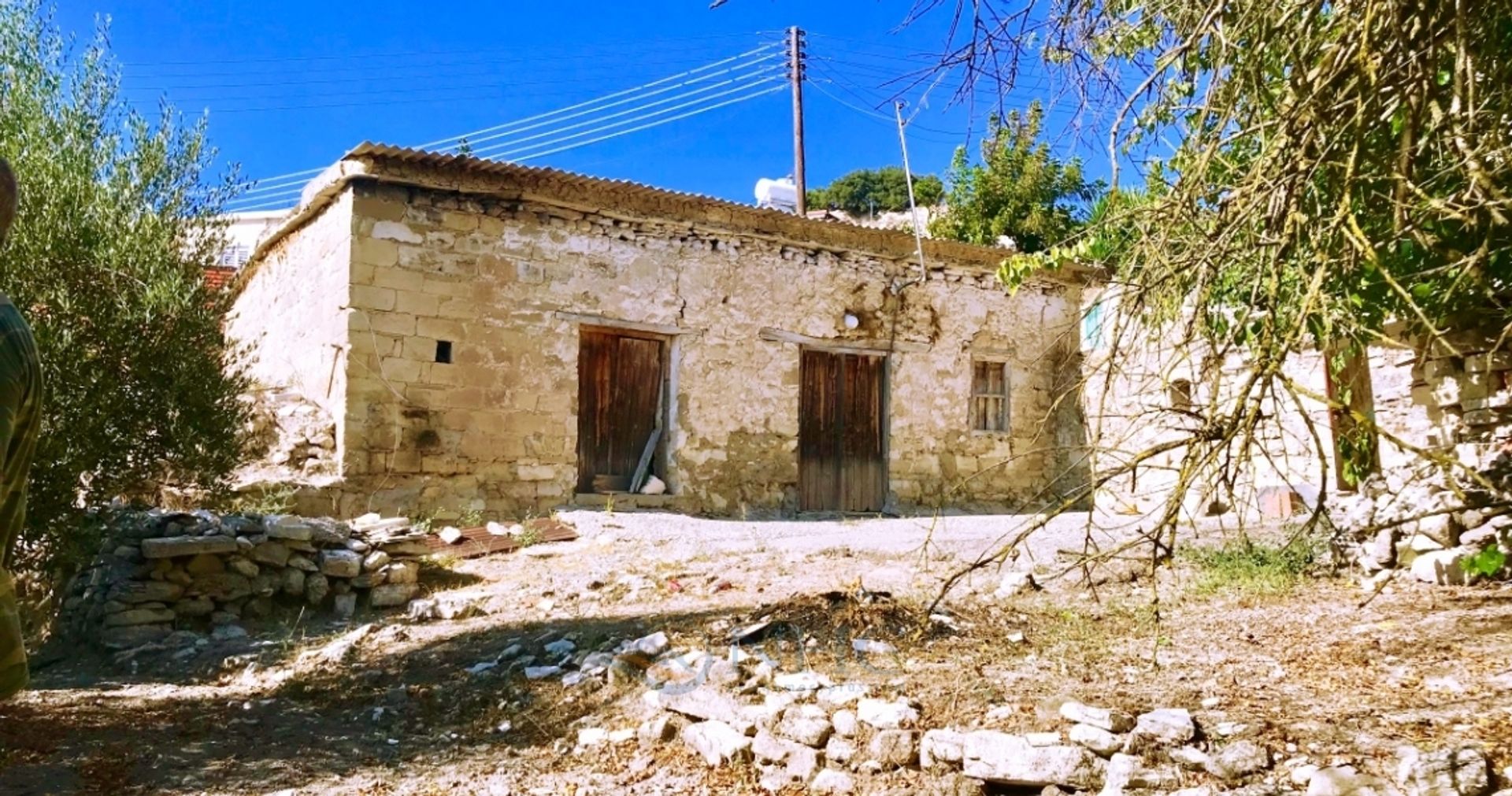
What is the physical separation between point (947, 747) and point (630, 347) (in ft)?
25.3

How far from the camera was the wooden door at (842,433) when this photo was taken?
11.8m

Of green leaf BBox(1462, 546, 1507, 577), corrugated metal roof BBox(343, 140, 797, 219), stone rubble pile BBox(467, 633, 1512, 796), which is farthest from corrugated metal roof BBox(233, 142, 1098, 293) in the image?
stone rubble pile BBox(467, 633, 1512, 796)

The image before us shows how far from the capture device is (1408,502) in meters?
5.66

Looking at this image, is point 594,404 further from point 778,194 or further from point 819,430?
point 778,194

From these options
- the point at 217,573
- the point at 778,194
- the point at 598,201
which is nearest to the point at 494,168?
the point at 598,201

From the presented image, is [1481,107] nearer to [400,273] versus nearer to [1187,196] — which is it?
[1187,196]

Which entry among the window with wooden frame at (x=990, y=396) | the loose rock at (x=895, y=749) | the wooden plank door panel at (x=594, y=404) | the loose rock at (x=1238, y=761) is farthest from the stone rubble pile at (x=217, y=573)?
the window with wooden frame at (x=990, y=396)

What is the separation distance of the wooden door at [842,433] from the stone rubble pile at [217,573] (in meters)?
5.30

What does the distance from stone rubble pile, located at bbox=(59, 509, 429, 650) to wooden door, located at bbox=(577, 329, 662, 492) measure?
3.13m

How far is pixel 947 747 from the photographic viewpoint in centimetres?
353

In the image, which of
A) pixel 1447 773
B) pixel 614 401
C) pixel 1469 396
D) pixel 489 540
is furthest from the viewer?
pixel 614 401

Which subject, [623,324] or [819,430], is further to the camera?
[819,430]

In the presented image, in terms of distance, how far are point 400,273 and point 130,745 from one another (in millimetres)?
5718

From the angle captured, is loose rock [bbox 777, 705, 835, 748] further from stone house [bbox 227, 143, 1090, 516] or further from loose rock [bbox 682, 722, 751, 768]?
stone house [bbox 227, 143, 1090, 516]
